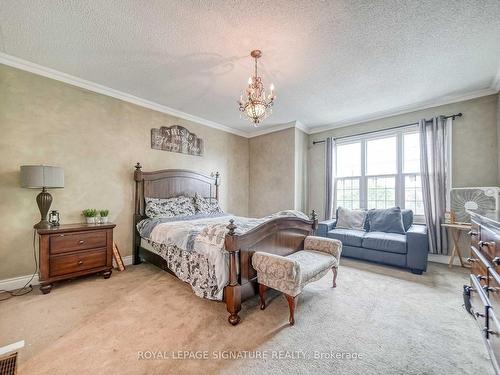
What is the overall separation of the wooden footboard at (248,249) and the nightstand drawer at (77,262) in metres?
2.01

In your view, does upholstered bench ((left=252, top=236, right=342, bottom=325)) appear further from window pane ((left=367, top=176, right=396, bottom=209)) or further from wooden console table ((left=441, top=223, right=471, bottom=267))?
window pane ((left=367, top=176, right=396, bottom=209))

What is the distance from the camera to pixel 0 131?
2584 millimetres

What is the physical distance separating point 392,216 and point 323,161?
1937mm

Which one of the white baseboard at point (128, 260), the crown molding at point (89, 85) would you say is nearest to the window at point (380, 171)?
the crown molding at point (89, 85)

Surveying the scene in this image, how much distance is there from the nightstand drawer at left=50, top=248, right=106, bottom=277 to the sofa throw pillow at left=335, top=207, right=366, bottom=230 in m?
4.11

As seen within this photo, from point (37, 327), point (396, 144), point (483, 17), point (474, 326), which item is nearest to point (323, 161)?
point (396, 144)

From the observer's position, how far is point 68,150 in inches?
120

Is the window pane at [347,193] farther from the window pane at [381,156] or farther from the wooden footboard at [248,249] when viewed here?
the wooden footboard at [248,249]

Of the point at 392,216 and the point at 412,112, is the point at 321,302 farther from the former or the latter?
the point at 412,112

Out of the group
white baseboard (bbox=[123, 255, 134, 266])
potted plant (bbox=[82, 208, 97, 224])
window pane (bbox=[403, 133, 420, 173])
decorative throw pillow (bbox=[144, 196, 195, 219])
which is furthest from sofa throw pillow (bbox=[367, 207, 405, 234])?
potted plant (bbox=[82, 208, 97, 224])

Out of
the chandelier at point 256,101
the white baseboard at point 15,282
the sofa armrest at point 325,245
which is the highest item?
the chandelier at point 256,101

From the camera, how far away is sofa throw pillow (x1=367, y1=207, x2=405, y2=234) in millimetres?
3789

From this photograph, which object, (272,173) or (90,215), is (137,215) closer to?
(90,215)

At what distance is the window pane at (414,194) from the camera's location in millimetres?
4059
